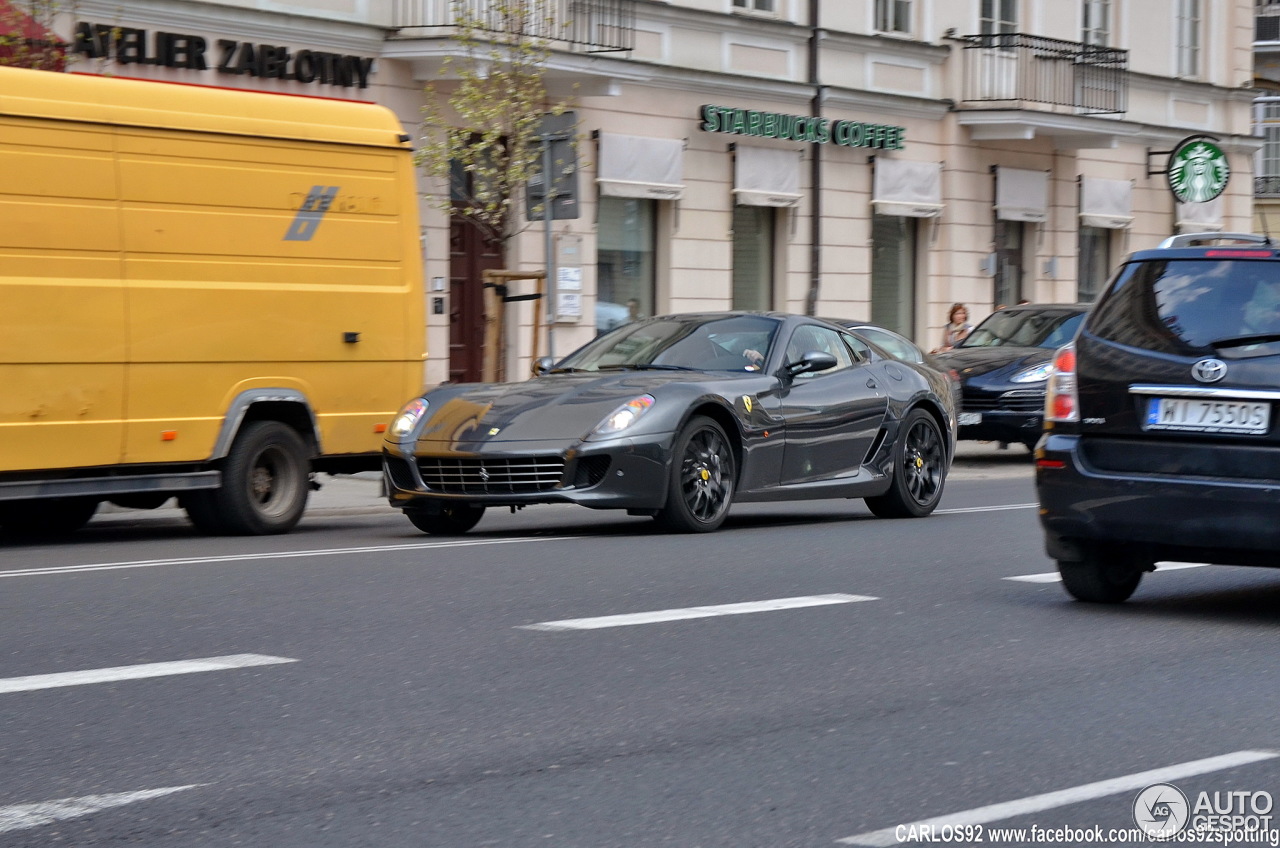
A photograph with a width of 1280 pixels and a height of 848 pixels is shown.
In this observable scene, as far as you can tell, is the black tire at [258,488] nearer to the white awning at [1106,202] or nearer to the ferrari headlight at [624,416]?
the ferrari headlight at [624,416]

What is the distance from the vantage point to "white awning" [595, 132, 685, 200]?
25.2 m

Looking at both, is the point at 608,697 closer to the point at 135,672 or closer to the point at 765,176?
the point at 135,672

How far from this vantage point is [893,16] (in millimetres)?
30062

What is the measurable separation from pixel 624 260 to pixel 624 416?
14.9 metres

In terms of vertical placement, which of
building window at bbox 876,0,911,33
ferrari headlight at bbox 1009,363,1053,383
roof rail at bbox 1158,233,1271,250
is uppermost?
building window at bbox 876,0,911,33

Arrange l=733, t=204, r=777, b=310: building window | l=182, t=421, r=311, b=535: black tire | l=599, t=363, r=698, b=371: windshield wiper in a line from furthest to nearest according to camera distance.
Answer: l=733, t=204, r=777, b=310: building window, l=599, t=363, r=698, b=371: windshield wiper, l=182, t=421, r=311, b=535: black tire

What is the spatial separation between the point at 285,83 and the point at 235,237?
9678 mm

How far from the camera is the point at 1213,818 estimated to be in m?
4.96

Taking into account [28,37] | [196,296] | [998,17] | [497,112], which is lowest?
[196,296]

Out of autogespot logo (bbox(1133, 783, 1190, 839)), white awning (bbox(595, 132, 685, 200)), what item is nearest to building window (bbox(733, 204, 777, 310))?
white awning (bbox(595, 132, 685, 200))

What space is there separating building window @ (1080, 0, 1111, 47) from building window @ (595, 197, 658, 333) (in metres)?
11.3

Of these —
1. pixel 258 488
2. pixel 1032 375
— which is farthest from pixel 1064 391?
pixel 1032 375

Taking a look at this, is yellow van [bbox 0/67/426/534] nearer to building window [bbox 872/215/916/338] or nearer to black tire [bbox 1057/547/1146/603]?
black tire [bbox 1057/547/1146/603]

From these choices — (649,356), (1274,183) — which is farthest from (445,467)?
(1274,183)
